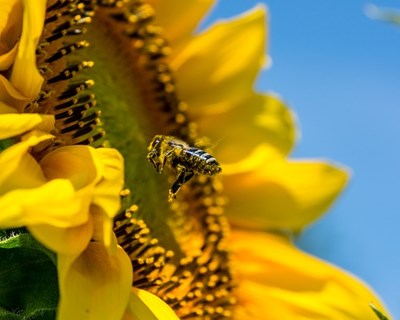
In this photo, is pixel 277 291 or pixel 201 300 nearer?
pixel 201 300

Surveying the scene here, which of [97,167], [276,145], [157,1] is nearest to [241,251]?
[276,145]

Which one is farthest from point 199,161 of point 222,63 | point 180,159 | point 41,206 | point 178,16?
point 222,63

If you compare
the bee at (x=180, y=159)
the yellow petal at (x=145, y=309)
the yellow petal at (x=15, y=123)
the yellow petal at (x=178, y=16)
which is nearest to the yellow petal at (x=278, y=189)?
the yellow petal at (x=178, y=16)

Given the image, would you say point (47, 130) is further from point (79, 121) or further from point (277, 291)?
point (277, 291)

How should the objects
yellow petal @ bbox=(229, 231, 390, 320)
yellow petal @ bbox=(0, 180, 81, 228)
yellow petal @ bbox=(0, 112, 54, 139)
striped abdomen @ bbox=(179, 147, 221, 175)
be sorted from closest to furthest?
yellow petal @ bbox=(0, 180, 81, 228) < yellow petal @ bbox=(0, 112, 54, 139) < striped abdomen @ bbox=(179, 147, 221, 175) < yellow petal @ bbox=(229, 231, 390, 320)

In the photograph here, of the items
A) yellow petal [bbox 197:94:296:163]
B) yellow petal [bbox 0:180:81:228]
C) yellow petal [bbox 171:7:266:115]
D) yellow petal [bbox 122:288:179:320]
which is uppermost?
yellow petal [bbox 0:180:81:228]

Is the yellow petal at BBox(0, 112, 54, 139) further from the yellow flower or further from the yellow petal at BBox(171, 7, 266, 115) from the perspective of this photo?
the yellow petal at BBox(171, 7, 266, 115)

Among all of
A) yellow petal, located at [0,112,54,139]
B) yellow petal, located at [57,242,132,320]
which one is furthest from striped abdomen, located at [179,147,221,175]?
yellow petal, located at [0,112,54,139]
